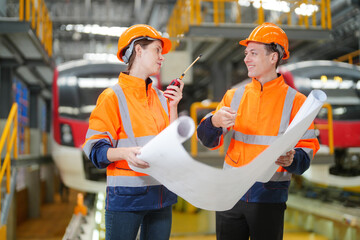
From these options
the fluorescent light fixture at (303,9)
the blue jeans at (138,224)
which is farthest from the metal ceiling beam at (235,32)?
the blue jeans at (138,224)

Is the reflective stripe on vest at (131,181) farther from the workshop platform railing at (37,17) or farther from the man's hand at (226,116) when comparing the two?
the workshop platform railing at (37,17)

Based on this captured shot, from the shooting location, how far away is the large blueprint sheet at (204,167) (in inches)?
50.4

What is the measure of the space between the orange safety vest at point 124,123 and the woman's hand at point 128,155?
93 millimetres

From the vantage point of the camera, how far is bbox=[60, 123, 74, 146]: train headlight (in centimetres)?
526

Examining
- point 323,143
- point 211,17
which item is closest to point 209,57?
point 323,143

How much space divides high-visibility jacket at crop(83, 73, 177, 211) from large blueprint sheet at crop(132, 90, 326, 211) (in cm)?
15

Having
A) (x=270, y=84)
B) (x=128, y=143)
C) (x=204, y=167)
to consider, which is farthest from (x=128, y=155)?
(x=270, y=84)

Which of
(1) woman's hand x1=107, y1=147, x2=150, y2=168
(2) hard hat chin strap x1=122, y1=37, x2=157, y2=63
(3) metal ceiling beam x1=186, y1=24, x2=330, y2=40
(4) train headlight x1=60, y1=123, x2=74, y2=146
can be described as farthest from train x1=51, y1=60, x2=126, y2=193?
(1) woman's hand x1=107, y1=147, x2=150, y2=168

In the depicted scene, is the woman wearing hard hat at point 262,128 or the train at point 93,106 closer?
the woman wearing hard hat at point 262,128

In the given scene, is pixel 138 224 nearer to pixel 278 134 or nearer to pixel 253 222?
pixel 253 222

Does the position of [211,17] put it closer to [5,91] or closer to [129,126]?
[5,91]

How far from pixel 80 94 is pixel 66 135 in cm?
58

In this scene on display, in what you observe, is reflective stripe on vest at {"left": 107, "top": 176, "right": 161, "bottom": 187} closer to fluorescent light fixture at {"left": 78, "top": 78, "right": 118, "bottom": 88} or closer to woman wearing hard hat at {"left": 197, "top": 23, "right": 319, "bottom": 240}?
woman wearing hard hat at {"left": 197, "top": 23, "right": 319, "bottom": 240}

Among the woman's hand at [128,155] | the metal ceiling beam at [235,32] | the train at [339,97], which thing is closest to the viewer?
the woman's hand at [128,155]
